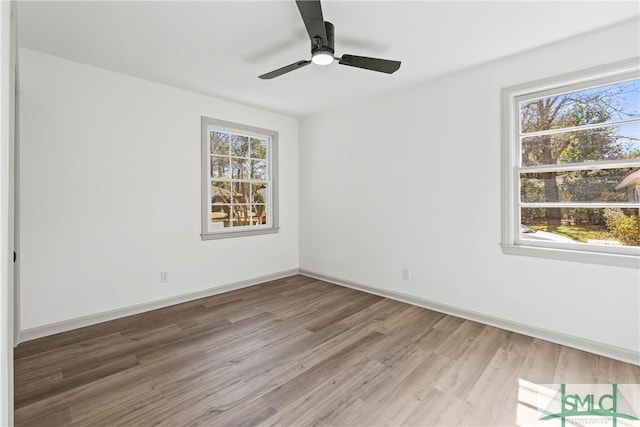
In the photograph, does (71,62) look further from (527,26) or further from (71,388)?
(527,26)

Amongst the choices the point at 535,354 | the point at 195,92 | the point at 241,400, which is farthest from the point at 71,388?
the point at 535,354

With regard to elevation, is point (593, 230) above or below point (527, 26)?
below

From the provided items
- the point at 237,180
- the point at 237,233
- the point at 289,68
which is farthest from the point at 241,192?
the point at 289,68

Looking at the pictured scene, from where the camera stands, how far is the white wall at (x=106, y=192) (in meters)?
2.82

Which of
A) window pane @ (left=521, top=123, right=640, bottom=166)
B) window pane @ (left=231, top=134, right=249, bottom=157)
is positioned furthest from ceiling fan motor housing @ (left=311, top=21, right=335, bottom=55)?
window pane @ (left=231, top=134, right=249, bottom=157)

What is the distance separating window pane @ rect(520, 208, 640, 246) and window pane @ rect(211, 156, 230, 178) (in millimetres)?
3541

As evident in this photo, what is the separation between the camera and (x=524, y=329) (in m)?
2.88

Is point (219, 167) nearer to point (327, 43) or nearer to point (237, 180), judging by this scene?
point (237, 180)

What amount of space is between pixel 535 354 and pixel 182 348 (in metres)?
2.90

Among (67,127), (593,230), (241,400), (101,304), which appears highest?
(67,127)

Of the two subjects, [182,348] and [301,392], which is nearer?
[301,392]

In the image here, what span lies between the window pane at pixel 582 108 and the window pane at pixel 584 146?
0.09m

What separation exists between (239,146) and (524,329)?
399cm

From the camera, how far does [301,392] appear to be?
6.77 feet
